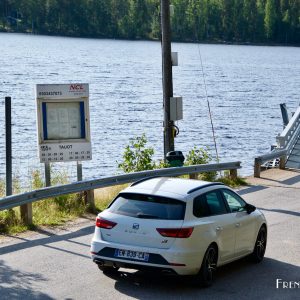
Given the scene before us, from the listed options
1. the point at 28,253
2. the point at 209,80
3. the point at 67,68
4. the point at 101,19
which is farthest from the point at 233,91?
the point at 101,19

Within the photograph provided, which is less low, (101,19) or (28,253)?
(101,19)

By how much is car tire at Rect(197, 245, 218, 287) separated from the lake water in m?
11.8

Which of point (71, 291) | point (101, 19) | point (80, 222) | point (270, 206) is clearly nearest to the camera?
point (71, 291)

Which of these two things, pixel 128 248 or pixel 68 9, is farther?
pixel 68 9

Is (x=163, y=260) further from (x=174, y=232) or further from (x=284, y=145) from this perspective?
(x=284, y=145)

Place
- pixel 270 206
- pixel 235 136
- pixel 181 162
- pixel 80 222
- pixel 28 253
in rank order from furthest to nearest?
pixel 235 136 < pixel 181 162 < pixel 270 206 < pixel 80 222 < pixel 28 253

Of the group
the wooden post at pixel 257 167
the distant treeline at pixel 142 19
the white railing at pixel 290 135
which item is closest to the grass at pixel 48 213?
the wooden post at pixel 257 167

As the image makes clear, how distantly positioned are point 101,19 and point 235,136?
135878mm

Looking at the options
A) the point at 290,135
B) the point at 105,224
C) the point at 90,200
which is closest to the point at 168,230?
the point at 105,224

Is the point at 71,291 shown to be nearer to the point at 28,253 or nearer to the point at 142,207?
the point at 142,207

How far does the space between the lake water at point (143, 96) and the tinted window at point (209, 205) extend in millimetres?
11345

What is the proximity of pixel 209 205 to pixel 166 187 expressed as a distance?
26.8 inches

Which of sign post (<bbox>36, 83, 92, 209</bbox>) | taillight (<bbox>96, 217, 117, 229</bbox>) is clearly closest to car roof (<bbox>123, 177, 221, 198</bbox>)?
taillight (<bbox>96, 217, 117, 229</bbox>)

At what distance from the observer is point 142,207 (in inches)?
445
